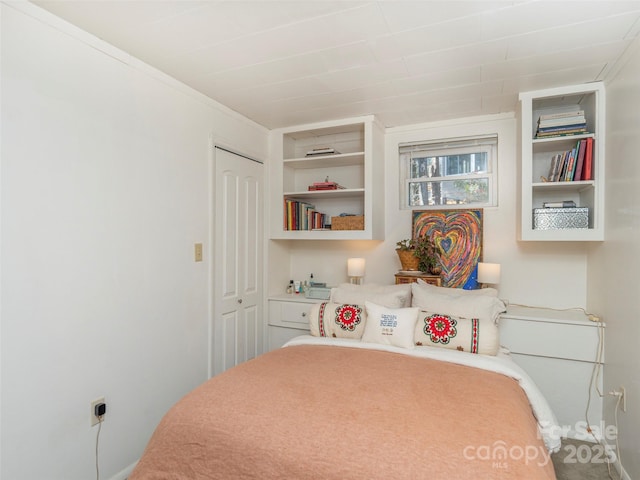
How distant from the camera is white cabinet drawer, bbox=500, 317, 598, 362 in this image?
2.39 meters

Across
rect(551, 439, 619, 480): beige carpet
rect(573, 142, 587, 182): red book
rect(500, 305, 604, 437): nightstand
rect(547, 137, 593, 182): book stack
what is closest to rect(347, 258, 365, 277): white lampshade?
rect(500, 305, 604, 437): nightstand

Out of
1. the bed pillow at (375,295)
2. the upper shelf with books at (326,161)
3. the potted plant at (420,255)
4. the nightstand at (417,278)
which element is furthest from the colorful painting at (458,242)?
the upper shelf with books at (326,161)

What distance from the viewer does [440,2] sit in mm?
1578

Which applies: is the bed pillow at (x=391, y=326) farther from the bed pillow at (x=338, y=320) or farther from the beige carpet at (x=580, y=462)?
the beige carpet at (x=580, y=462)

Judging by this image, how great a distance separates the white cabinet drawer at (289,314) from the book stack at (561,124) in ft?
7.24

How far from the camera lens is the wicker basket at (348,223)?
10.3 feet

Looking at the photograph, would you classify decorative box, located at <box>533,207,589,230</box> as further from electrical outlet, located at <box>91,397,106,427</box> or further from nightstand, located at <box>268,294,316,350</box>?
electrical outlet, located at <box>91,397,106,427</box>

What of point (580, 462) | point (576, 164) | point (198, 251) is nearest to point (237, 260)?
point (198, 251)

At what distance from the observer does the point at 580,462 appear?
226 centimetres

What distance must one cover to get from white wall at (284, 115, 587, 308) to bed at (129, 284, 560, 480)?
1174 millimetres

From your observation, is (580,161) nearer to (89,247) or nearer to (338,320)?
(338,320)

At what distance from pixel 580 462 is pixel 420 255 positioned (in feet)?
5.42

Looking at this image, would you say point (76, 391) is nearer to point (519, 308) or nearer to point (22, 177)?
point (22, 177)

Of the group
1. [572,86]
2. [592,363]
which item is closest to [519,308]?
[592,363]
